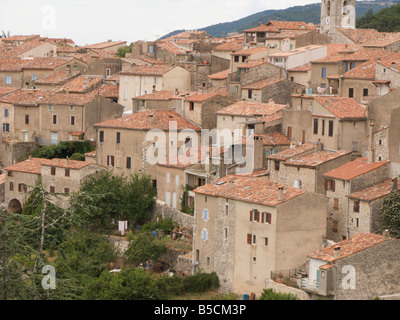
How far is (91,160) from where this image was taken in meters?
65.2

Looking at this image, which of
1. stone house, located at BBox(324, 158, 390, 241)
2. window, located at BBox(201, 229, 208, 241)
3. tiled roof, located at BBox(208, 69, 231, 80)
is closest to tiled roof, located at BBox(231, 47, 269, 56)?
tiled roof, located at BBox(208, 69, 231, 80)

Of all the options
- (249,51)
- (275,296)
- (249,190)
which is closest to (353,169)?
(249,190)

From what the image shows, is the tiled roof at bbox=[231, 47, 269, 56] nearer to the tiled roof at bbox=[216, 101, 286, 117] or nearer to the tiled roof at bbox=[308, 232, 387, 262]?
the tiled roof at bbox=[216, 101, 286, 117]

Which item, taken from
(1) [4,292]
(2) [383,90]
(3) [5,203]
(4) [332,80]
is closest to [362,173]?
(2) [383,90]

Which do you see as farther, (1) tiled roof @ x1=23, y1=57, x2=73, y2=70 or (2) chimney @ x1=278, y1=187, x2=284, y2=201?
(1) tiled roof @ x1=23, y1=57, x2=73, y2=70

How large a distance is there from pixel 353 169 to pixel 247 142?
760cm

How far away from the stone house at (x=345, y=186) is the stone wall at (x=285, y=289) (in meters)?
4.81

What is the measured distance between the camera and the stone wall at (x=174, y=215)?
55.6 m

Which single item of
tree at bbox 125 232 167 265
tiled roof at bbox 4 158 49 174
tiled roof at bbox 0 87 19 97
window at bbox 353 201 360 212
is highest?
tiled roof at bbox 0 87 19 97

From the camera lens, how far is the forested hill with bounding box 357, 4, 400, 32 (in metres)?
104

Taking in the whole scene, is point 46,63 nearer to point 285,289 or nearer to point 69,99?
point 69,99

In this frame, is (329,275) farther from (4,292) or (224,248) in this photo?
(4,292)

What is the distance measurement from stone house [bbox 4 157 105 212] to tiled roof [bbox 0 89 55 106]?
6.58 meters

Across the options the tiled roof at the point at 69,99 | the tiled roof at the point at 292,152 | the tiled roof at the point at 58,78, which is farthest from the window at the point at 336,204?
the tiled roof at the point at 58,78
